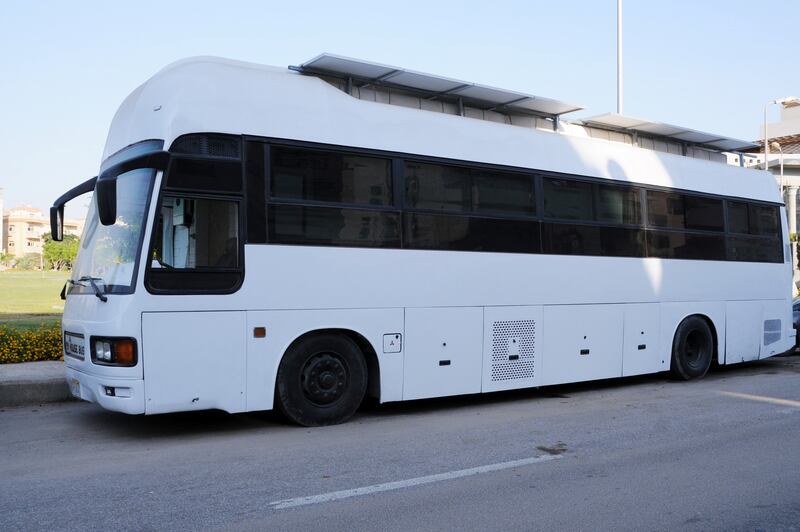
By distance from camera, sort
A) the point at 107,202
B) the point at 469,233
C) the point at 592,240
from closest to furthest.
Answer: the point at 107,202, the point at 469,233, the point at 592,240

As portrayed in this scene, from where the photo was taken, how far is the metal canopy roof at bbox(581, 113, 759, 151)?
11.9m

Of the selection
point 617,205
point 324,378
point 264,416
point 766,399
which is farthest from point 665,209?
point 264,416

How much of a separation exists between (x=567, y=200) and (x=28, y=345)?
821 cm

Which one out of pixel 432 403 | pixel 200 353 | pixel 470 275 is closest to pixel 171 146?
pixel 200 353

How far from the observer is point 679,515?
5074 millimetres

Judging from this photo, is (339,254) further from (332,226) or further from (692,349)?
(692,349)

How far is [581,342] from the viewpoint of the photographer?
10172mm

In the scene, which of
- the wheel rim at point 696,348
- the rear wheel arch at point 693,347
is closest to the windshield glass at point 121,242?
the rear wheel arch at point 693,347

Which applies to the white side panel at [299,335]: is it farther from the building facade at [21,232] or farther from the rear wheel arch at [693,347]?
the building facade at [21,232]

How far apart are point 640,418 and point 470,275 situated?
8.21 ft

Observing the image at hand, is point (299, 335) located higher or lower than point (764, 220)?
lower

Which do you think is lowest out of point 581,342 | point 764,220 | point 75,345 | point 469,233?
point 581,342

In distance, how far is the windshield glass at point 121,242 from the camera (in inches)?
273

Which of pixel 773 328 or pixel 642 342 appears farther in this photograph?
pixel 773 328
